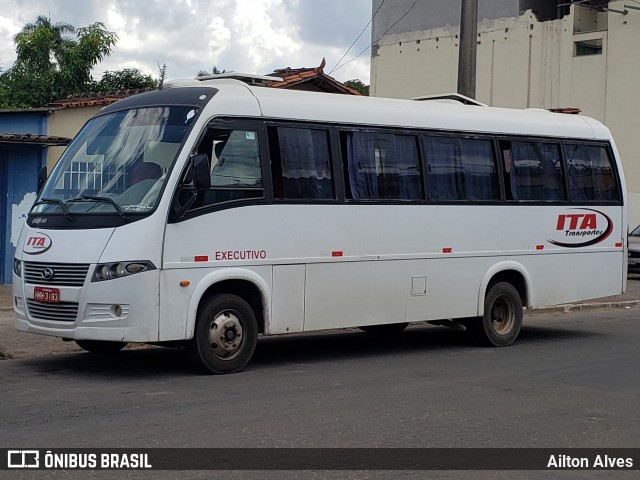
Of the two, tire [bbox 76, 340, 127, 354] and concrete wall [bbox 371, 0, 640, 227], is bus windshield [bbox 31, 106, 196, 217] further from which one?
concrete wall [bbox 371, 0, 640, 227]

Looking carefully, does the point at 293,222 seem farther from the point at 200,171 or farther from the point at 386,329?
the point at 386,329

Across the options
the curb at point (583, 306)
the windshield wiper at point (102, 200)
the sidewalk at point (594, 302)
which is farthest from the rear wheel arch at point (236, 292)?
the curb at point (583, 306)

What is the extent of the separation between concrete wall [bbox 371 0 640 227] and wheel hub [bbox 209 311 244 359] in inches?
1037

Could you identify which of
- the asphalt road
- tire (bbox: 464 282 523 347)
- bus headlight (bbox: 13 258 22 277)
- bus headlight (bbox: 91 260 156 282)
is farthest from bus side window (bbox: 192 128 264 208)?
tire (bbox: 464 282 523 347)

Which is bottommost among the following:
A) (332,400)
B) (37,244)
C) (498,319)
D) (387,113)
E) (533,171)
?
(332,400)

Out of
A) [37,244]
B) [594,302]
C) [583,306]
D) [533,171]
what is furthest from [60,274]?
[594,302]

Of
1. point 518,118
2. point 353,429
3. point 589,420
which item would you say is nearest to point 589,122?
point 518,118

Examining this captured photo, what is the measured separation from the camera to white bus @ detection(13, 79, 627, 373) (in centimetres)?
1009

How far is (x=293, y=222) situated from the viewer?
11.2 meters

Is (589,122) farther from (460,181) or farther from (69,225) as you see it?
(69,225)

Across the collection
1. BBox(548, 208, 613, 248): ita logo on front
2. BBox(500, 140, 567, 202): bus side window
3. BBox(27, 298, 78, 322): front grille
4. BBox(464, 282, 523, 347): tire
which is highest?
BBox(500, 140, 567, 202): bus side window

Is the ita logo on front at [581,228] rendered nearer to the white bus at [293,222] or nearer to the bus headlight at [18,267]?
the white bus at [293,222]

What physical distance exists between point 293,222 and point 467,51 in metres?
7.77

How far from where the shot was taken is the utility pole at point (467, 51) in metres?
17.8
